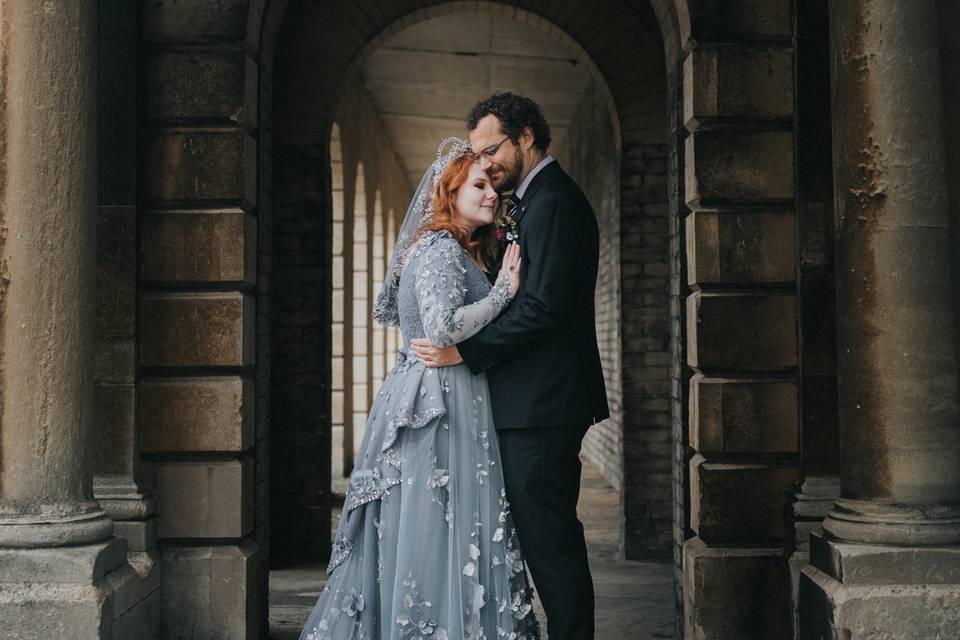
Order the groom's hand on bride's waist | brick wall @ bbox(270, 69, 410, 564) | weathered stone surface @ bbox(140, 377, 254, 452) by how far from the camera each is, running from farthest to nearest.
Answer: brick wall @ bbox(270, 69, 410, 564) < weathered stone surface @ bbox(140, 377, 254, 452) < the groom's hand on bride's waist

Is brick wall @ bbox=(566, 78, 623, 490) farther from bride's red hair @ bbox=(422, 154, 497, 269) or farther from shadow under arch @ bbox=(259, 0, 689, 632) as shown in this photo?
bride's red hair @ bbox=(422, 154, 497, 269)

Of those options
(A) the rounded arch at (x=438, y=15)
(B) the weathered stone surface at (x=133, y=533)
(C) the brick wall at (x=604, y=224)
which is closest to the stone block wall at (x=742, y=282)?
(B) the weathered stone surface at (x=133, y=533)

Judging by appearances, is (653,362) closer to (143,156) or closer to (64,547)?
(143,156)

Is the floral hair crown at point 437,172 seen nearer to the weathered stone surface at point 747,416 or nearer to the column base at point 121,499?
the weathered stone surface at point 747,416

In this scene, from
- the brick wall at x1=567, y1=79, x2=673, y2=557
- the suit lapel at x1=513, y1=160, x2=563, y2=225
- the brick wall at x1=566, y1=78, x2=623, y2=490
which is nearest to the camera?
the suit lapel at x1=513, y1=160, x2=563, y2=225

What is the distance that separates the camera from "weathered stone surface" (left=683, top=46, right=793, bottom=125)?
4.49 m

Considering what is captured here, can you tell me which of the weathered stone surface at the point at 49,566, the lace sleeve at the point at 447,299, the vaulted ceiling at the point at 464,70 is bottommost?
the weathered stone surface at the point at 49,566

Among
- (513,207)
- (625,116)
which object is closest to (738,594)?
(513,207)

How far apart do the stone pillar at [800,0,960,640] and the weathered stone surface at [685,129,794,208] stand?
0.66 m

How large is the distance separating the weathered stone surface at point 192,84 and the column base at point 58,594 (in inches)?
73.8

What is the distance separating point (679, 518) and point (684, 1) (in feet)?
Result: 7.58

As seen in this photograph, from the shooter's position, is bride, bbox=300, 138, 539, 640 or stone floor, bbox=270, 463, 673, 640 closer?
bride, bbox=300, 138, 539, 640

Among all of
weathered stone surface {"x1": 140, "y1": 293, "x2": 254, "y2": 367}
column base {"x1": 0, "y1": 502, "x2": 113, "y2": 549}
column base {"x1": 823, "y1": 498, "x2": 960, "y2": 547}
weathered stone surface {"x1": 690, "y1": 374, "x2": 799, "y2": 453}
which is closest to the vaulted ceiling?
Result: weathered stone surface {"x1": 690, "y1": 374, "x2": 799, "y2": 453}

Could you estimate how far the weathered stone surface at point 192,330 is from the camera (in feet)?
14.7
